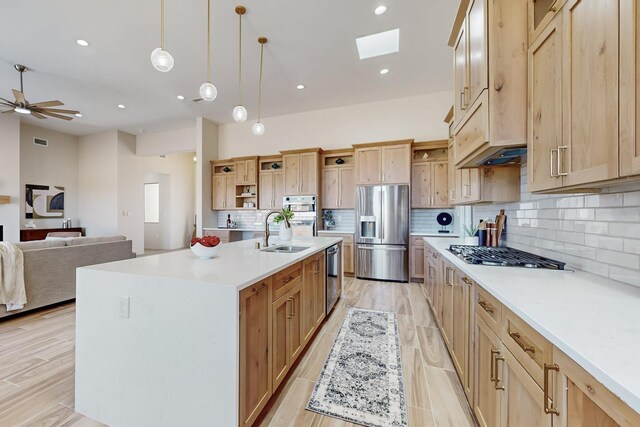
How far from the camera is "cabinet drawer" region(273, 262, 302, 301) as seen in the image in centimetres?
164

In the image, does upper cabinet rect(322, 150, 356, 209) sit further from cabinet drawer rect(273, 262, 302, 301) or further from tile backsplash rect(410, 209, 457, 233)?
cabinet drawer rect(273, 262, 302, 301)

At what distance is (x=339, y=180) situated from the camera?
17.3 feet

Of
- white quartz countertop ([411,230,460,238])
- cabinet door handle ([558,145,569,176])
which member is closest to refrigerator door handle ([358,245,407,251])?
white quartz countertop ([411,230,460,238])

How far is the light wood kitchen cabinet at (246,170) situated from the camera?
19.3ft

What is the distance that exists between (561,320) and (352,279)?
13.1 feet

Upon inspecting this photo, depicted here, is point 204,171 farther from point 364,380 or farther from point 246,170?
point 364,380

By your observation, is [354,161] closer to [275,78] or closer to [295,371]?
[275,78]

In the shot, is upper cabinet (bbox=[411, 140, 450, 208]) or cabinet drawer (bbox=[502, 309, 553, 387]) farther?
upper cabinet (bbox=[411, 140, 450, 208])

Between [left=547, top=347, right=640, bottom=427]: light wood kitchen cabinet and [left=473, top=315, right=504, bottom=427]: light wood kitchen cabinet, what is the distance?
1.24ft

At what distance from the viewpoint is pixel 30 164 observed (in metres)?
6.28

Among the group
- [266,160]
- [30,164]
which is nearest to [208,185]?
[266,160]

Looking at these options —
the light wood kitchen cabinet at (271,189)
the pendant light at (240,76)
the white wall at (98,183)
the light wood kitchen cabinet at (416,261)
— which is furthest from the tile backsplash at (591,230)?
the white wall at (98,183)

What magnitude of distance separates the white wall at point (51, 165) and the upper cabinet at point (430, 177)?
8.93 metres

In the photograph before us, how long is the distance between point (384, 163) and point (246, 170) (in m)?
3.12
